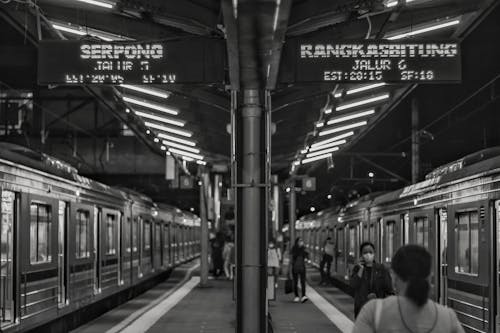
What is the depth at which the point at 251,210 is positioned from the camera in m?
10.7

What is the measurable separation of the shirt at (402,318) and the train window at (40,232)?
818cm

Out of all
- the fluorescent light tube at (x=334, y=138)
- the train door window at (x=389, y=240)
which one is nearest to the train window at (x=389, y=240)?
the train door window at (x=389, y=240)

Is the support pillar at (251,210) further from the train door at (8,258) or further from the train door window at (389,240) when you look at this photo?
the train door window at (389,240)

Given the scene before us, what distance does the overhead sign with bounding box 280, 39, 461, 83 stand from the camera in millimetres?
10071

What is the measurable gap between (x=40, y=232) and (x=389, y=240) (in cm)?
720

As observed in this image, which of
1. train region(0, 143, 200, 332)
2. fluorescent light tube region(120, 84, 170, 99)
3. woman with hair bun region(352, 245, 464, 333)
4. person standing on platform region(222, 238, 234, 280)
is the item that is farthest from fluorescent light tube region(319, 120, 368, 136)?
woman with hair bun region(352, 245, 464, 333)

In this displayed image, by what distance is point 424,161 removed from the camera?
33.1 m

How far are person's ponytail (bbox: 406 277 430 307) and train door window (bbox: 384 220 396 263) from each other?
12.7 metres

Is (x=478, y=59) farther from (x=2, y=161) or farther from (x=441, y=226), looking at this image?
(x=2, y=161)

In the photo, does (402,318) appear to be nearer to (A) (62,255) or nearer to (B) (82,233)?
(A) (62,255)

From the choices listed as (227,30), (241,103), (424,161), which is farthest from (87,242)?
(424,161)

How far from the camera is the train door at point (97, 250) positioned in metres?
16.9

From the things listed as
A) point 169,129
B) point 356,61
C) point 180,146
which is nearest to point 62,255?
point 169,129

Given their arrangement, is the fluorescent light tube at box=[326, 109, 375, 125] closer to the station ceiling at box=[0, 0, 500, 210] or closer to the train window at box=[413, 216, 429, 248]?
the station ceiling at box=[0, 0, 500, 210]
